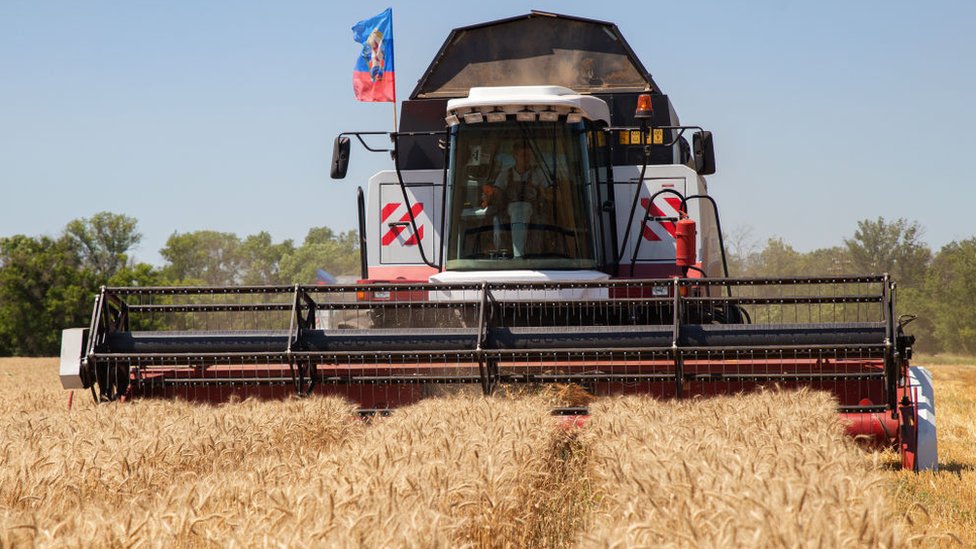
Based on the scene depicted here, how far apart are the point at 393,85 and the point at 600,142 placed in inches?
113

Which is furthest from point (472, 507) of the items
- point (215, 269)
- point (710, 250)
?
point (215, 269)

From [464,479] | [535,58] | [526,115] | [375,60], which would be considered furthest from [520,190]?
[464,479]

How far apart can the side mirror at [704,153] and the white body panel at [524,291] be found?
1.29 m

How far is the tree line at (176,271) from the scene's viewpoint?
48562 mm

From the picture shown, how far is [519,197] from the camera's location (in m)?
8.25

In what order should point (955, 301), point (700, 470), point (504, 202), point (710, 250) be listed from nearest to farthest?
1. point (700, 470)
2. point (504, 202)
3. point (710, 250)
4. point (955, 301)

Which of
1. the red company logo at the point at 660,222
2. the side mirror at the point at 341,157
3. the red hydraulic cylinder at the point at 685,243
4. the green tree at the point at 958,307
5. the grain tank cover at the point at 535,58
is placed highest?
the grain tank cover at the point at 535,58

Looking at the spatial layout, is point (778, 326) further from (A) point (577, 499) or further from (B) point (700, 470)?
(B) point (700, 470)

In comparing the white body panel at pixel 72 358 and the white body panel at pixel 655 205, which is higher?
the white body panel at pixel 655 205

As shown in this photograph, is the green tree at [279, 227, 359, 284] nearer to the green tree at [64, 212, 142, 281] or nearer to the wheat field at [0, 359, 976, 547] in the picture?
the green tree at [64, 212, 142, 281]

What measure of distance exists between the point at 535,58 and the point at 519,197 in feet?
7.28

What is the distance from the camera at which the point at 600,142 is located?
29.1ft

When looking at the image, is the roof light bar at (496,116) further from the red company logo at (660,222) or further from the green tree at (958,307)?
the green tree at (958,307)

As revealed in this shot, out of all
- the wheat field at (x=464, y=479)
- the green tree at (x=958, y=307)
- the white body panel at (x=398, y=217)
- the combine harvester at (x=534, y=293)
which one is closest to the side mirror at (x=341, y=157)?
the combine harvester at (x=534, y=293)
